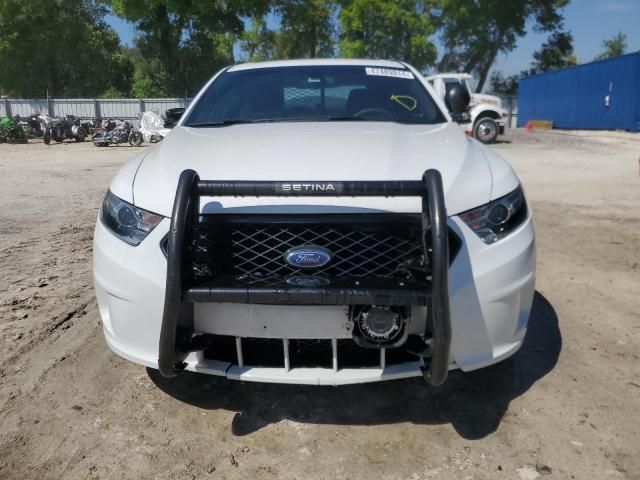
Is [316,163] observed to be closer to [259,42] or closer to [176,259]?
[176,259]

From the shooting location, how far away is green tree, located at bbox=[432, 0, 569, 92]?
1501 inches

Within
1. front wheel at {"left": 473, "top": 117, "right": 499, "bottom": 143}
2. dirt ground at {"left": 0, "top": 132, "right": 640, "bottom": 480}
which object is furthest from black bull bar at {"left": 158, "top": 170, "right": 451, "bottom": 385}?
front wheel at {"left": 473, "top": 117, "right": 499, "bottom": 143}

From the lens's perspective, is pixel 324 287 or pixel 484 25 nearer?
pixel 324 287

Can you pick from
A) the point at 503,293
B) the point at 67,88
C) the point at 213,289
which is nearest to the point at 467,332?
the point at 503,293

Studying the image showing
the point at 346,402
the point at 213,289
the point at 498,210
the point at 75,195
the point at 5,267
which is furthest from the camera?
the point at 75,195

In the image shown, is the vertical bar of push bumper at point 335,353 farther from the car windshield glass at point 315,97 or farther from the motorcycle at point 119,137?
the motorcycle at point 119,137

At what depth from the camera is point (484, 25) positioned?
38.8 metres

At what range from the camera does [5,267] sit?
450cm

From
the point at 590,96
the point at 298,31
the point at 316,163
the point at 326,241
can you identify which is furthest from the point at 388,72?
the point at 298,31

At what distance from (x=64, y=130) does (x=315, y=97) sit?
2103cm

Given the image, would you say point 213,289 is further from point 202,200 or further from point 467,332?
point 467,332

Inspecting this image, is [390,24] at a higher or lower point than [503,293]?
higher

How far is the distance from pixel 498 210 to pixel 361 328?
0.75m

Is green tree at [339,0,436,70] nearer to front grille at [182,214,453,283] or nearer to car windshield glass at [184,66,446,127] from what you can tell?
car windshield glass at [184,66,446,127]
